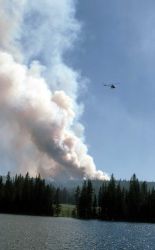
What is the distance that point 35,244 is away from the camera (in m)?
77.1

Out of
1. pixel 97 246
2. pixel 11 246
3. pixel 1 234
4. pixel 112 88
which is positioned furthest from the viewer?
pixel 1 234

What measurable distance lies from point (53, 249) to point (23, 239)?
46.0 feet

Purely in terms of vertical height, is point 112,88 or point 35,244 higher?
point 112,88

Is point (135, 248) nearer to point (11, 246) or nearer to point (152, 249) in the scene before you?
point (152, 249)

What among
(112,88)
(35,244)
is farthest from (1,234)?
(112,88)

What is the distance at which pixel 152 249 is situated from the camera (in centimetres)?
8475

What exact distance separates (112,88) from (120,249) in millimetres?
30702

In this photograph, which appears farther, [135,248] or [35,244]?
[135,248]

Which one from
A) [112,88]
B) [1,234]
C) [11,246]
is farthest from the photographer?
[1,234]

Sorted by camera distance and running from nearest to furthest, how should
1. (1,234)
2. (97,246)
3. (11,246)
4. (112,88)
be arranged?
(11,246), (112,88), (97,246), (1,234)

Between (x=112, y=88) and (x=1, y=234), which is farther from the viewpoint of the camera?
(x=1, y=234)

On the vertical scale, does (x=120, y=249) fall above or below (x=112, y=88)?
below

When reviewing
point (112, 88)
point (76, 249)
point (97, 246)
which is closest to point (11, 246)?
point (76, 249)

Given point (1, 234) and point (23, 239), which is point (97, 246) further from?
point (1, 234)
